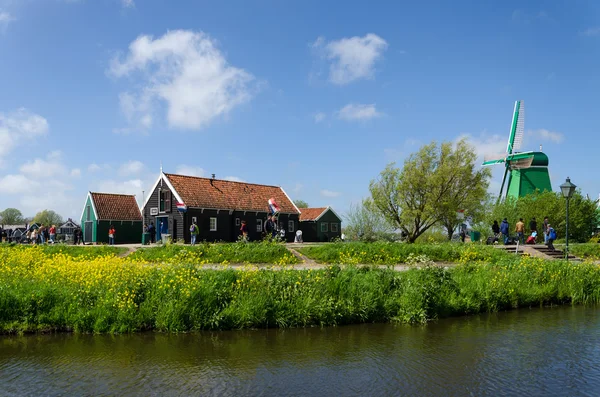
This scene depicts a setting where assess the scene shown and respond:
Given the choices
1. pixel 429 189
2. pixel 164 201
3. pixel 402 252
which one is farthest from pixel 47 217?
pixel 402 252

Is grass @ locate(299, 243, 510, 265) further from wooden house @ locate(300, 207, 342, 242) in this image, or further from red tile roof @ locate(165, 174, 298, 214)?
wooden house @ locate(300, 207, 342, 242)

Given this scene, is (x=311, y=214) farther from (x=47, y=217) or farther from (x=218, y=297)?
(x=47, y=217)

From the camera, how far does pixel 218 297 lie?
12234 millimetres

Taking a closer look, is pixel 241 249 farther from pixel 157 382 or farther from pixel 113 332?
pixel 157 382

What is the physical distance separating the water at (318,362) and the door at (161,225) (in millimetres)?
30133

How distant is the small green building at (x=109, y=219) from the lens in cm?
4644

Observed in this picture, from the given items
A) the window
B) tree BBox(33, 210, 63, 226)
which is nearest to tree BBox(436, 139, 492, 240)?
the window

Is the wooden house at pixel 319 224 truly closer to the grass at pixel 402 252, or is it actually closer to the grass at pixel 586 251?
the grass at pixel 586 251

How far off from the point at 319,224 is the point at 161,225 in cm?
2219

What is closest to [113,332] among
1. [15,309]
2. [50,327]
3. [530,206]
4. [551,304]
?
[50,327]

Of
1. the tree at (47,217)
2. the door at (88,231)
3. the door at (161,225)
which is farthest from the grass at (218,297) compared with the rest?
the tree at (47,217)

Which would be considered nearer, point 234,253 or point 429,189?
point 234,253

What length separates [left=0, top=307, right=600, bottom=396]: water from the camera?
310 inches

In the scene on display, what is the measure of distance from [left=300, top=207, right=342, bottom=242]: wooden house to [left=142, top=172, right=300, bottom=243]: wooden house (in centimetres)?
1175
